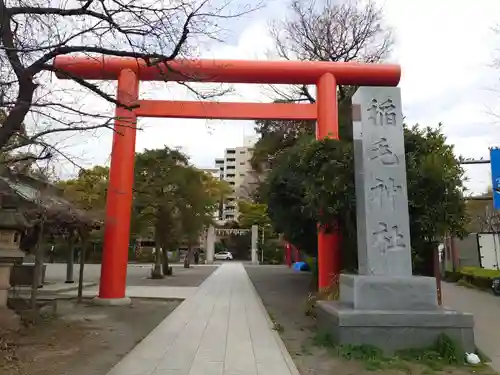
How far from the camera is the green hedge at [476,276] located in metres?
15.1

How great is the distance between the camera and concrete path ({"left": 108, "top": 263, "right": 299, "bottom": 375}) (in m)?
5.08

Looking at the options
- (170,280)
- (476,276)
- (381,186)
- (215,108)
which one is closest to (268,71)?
(215,108)

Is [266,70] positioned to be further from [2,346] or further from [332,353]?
[2,346]

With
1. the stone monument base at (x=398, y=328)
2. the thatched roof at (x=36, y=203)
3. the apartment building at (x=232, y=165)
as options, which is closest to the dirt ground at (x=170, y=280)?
the thatched roof at (x=36, y=203)

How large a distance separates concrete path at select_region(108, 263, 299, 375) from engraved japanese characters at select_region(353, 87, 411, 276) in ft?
6.87

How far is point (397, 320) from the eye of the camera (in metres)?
5.92

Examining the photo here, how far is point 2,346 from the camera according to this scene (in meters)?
5.84

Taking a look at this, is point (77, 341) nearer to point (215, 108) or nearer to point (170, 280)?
point (215, 108)

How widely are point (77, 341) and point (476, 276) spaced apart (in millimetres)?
14832

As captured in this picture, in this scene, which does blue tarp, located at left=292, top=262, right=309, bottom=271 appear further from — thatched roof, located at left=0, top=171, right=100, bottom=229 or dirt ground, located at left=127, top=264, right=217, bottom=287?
thatched roof, located at left=0, top=171, right=100, bottom=229

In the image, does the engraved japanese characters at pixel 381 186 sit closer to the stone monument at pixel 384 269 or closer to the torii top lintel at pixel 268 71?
the stone monument at pixel 384 269

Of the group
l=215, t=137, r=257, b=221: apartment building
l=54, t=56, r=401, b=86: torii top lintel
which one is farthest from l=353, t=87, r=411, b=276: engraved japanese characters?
l=215, t=137, r=257, b=221: apartment building

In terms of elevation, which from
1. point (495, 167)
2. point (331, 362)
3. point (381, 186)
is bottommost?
point (331, 362)

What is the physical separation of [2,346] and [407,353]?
5.51 m
